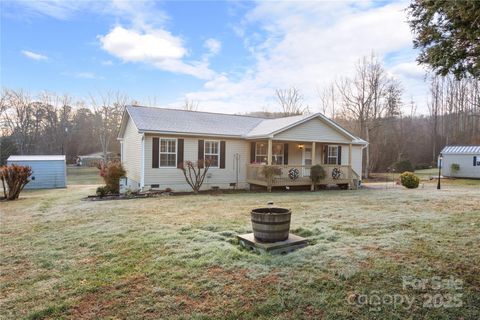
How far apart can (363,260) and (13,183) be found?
1363 centimetres

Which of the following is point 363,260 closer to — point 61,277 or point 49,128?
point 61,277

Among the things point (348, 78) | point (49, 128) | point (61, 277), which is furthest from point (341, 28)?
point (49, 128)

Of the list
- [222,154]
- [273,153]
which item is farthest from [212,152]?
[273,153]

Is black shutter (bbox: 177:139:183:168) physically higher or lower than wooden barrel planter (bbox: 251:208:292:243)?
higher

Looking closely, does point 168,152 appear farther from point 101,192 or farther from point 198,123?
point 101,192

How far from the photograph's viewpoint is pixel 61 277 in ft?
13.3

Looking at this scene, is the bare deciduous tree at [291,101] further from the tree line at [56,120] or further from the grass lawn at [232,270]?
the grass lawn at [232,270]

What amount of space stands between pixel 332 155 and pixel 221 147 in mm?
7665

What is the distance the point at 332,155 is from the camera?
18734 mm

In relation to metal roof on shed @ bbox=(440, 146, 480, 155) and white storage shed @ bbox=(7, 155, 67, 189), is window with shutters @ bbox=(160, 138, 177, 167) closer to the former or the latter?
white storage shed @ bbox=(7, 155, 67, 189)

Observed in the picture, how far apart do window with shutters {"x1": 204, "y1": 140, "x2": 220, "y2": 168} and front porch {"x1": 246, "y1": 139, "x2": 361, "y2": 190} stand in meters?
1.85

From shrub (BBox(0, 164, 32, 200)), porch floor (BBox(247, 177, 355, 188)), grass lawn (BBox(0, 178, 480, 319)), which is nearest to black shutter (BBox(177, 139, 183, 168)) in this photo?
porch floor (BBox(247, 177, 355, 188))

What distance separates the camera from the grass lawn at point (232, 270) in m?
3.17

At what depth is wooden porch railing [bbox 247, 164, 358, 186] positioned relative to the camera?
14938 millimetres
